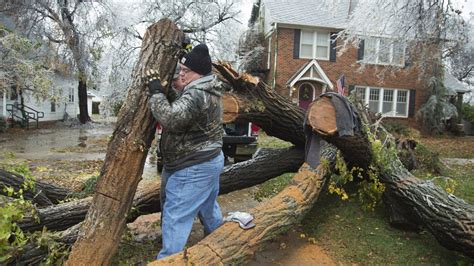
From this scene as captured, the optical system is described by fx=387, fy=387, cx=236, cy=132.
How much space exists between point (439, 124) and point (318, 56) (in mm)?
7317

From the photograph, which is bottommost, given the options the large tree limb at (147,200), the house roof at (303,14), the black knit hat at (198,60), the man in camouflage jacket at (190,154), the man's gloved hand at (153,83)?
the large tree limb at (147,200)

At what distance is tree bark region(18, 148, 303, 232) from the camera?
384 centimetres

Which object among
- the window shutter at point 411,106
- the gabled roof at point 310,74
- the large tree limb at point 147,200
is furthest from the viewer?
the window shutter at point 411,106

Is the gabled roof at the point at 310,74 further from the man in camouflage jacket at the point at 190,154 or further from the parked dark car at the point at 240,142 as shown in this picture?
the man in camouflage jacket at the point at 190,154

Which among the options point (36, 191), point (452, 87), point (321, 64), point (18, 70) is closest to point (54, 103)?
point (18, 70)

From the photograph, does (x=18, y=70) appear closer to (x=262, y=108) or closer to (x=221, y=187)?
(x=221, y=187)

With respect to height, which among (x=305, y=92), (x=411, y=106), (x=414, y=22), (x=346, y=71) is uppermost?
(x=414, y=22)

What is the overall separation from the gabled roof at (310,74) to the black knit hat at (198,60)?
55.9 feet

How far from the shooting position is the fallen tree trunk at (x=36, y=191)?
390 centimetres

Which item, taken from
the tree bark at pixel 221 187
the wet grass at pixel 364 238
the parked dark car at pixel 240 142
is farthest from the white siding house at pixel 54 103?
the wet grass at pixel 364 238

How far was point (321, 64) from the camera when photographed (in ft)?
66.9

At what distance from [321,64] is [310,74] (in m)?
1.13

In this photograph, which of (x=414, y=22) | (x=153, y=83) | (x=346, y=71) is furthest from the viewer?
(x=346, y=71)

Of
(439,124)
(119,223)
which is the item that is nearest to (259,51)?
(439,124)
